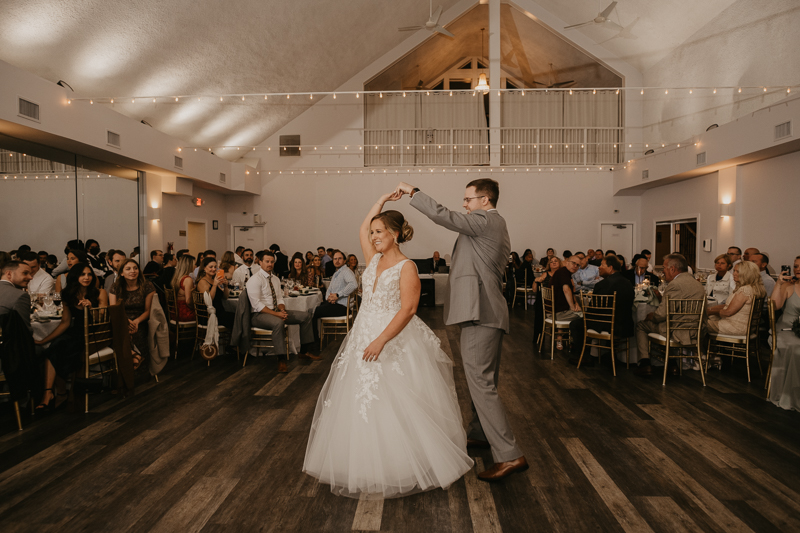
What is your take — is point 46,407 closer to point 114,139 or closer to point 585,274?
point 114,139

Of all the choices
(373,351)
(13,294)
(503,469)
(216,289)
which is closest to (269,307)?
(216,289)

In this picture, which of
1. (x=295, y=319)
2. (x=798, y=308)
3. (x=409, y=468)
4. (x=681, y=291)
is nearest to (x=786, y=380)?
(x=798, y=308)

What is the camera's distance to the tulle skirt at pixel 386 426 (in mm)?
2311

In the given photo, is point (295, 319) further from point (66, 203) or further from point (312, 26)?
point (312, 26)

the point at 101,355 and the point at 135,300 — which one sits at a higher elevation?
the point at 135,300

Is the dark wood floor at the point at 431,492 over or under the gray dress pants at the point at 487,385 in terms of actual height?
under

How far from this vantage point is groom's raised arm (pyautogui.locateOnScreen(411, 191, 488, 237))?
7.14 ft

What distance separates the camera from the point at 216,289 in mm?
5516

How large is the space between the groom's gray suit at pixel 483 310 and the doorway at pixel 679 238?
9923 millimetres

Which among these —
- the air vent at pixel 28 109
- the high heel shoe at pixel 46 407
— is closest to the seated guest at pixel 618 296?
the high heel shoe at pixel 46 407

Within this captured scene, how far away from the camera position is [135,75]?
7.88m

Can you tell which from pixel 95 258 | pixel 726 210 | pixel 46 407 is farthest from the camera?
pixel 726 210

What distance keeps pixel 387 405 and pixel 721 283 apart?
5.87 meters

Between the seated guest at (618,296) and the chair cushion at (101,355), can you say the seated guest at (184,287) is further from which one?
the seated guest at (618,296)
